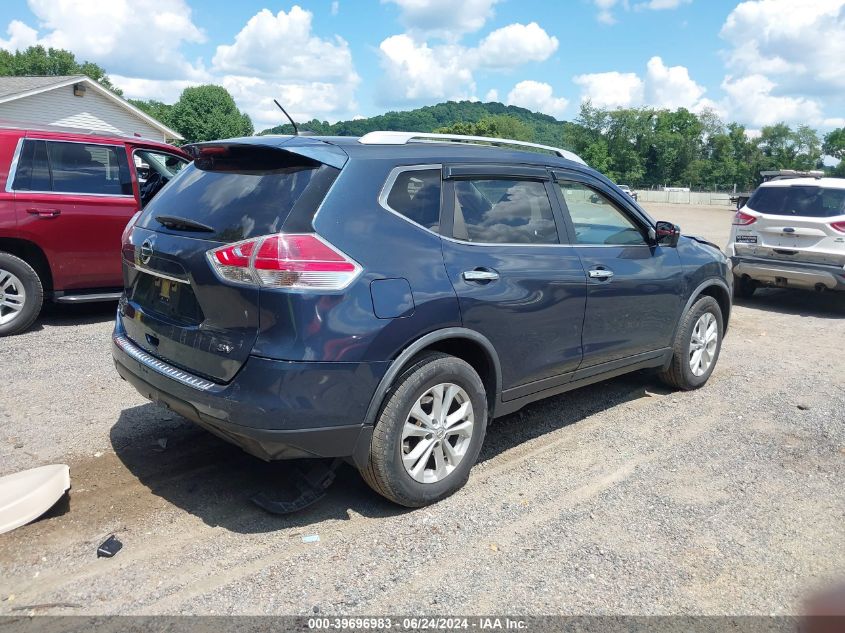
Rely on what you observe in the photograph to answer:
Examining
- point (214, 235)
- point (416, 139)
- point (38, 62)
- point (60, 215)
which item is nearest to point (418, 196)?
point (416, 139)

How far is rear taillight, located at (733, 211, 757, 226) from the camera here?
9.98 meters

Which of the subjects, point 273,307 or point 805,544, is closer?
point 273,307

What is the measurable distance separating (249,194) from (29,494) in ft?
5.99

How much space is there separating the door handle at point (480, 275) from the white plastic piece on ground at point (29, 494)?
7.62 feet

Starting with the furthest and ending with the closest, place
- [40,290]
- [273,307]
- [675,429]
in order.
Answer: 1. [40,290]
2. [675,429]
3. [273,307]

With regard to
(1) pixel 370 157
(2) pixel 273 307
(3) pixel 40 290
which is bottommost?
(3) pixel 40 290

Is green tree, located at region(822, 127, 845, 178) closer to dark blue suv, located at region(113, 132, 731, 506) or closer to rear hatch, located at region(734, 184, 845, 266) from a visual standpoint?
rear hatch, located at region(734, 184, 845, 266)

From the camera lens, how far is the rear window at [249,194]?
3.28 metres

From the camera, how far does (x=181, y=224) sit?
11.8 feet

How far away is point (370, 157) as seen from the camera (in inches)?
140

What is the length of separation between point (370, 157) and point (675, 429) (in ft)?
9.99

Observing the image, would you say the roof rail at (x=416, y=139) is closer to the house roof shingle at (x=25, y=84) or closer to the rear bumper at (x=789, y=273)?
the rear bumper at (x=789, y=273)

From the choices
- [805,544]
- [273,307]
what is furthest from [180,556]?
[805,544]

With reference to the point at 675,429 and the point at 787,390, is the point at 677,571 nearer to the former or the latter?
the point at 675,429
